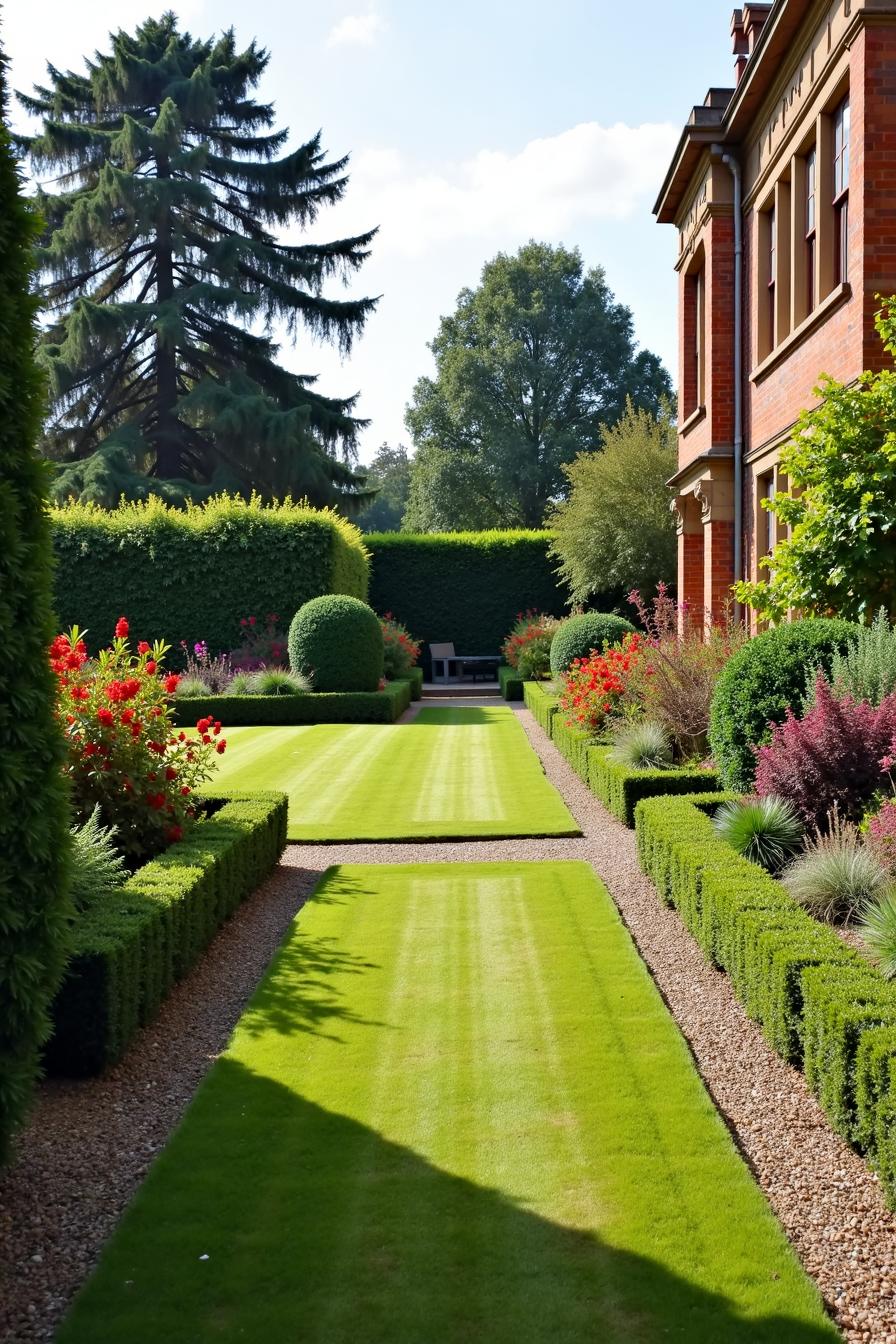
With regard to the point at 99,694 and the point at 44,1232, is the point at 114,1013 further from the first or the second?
the point at 99,694

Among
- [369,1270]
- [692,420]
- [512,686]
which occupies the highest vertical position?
[692,420]

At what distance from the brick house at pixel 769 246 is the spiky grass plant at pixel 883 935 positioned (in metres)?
6.22

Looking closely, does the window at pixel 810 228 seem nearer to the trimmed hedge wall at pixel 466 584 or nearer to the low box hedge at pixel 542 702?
the low box hedge at pixel 542 702

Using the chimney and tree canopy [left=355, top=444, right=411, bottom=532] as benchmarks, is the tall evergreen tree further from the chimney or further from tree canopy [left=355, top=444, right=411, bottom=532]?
tree canopy [left=355, top=444, right=411, bottom=532]

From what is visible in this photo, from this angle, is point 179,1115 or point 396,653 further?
point 396,653

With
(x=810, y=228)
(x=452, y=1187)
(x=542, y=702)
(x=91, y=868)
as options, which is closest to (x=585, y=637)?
(x=542, y=702)

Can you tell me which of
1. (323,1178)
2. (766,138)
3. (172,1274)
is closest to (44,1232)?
(172,1274)

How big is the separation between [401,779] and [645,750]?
2.81m

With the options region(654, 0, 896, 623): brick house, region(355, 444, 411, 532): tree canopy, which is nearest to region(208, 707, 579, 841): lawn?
region(654, 0, 896, 623): brick house

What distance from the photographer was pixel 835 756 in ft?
20.6

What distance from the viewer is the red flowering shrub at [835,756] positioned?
6.22 meters

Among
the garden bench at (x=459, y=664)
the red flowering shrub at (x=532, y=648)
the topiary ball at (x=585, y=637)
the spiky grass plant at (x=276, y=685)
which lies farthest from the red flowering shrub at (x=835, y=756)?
the garden bench at (x=459, y=664)

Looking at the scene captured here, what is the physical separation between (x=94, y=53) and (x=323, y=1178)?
34.6m

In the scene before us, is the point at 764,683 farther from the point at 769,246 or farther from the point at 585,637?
the point at 585,637
